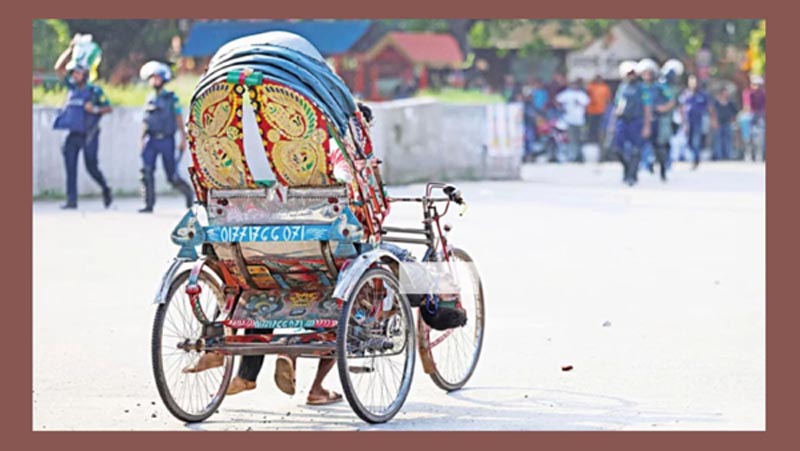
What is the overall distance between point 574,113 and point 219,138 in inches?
1192

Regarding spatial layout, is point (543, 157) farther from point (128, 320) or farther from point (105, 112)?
point (128, 320)

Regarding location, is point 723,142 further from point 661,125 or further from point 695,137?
point 661,125

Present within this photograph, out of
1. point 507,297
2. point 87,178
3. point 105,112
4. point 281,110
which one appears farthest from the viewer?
point 87,178

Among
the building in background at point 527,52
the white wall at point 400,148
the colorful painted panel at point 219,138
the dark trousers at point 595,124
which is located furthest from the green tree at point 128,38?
the colorful painted panel at point 219,138

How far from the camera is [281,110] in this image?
9109mm

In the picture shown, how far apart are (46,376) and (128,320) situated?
244 cm

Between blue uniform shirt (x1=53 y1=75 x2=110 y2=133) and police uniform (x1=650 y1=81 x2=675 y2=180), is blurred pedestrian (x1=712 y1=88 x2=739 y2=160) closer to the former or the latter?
police uniform (x1=650 y1=81 x2=675 y2=180)

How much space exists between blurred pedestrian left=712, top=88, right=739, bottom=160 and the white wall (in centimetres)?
1103

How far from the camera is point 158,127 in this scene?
21562 mm

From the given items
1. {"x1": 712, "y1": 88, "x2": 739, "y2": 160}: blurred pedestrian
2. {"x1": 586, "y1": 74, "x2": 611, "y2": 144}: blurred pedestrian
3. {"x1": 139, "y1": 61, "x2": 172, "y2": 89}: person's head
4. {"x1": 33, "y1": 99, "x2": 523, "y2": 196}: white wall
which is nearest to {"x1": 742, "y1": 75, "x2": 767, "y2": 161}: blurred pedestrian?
{"x1": 712, "y1": 88, "x2": 739, "y2": 160}: blurred pedestrian

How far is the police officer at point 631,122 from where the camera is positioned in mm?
27828

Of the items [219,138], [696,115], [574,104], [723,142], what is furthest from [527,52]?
[219,138]

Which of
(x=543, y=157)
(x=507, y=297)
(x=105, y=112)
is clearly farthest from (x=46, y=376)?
(x=543, y=157)

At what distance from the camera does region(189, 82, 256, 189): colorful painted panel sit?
9133 mm
